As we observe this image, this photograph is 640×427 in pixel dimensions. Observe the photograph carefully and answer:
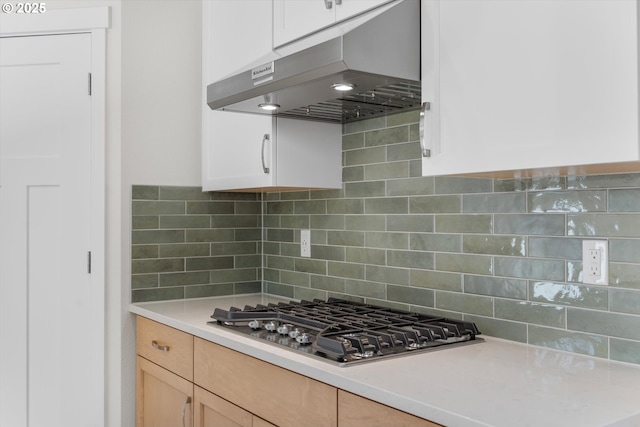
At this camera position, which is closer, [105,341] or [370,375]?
[370,375]

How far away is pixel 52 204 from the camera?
277 cm

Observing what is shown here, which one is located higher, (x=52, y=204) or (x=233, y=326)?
(x=52, y=204)

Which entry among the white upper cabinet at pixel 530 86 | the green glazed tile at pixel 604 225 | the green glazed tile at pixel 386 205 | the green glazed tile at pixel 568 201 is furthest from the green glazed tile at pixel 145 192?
the green glazed tile at pixel 604 225

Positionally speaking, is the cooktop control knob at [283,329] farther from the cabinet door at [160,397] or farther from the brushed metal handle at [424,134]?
the brushed metal handle at [424,134]

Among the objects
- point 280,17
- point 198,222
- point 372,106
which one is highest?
point 280,17

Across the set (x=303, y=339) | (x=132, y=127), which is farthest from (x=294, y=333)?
(x=132, y=127)

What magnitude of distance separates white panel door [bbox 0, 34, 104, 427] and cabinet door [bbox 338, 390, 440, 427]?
165 cm

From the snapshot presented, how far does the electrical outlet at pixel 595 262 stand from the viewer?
162 centimetres

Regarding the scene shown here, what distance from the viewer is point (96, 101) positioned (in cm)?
276

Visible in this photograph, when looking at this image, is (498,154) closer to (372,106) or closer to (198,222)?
(372,106)

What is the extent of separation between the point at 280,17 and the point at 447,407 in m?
1.58

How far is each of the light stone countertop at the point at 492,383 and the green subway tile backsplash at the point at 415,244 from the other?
0.14 m

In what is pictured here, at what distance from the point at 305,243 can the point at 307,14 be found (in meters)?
1.10

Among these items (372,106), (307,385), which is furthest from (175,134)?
(307,385)
